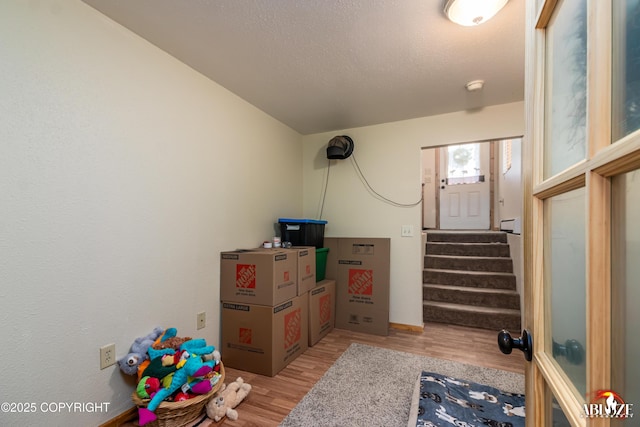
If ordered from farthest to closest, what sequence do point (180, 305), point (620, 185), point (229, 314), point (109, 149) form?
1. point (229, 314)
2. point (180, 305)
3. point (109, 149)
4. point (620, 185)

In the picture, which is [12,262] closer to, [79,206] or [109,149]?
[79,206]

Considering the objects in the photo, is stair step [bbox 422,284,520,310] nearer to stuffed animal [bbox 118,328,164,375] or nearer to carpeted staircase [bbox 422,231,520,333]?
carpeted staircase [bbox 422,231,520,333]

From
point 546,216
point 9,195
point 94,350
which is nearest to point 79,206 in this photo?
point 9,195

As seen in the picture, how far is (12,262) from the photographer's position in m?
1.20

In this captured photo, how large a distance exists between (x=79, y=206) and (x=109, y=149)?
0.35 metres

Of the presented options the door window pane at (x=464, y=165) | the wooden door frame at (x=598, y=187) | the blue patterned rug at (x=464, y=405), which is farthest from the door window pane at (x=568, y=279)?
the door window pane at (x=464, y=165)

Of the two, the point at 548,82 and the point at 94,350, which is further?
the point at 94,350

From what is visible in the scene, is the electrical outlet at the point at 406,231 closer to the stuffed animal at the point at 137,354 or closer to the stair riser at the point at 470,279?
the stair riser at the point at 470,279

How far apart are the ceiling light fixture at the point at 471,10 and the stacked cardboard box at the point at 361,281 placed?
1938 millimetres

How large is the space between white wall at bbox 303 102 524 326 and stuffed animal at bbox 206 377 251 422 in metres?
1.79

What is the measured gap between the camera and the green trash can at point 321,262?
9.67 ft

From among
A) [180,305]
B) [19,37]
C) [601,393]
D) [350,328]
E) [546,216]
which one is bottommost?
[350,328]

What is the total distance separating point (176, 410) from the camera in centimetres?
145

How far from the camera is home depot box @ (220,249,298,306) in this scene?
82.5 inches
